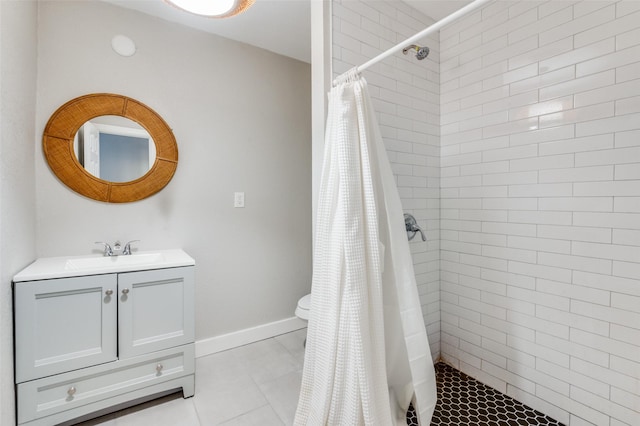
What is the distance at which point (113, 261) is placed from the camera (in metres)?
1.77

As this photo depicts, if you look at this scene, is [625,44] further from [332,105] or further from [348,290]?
[348,290]

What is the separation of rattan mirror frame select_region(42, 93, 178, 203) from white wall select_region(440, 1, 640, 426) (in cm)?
193

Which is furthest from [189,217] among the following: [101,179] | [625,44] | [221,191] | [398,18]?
[625,44]

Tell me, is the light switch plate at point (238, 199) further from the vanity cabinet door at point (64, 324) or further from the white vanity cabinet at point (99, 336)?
the vanity cabinet door at point (64, 324)

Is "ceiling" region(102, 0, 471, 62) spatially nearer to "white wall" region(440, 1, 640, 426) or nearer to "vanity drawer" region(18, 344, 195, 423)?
"white wall" region(440, 1, 640, 426)

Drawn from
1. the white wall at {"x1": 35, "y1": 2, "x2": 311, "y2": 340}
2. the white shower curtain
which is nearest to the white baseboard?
the white wall at {"x1": 35, "y1": 2, "x2": 311, "y2": 340}

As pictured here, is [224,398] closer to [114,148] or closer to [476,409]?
[476,409]

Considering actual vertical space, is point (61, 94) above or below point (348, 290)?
above

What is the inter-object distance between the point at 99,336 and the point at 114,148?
44.7 inches

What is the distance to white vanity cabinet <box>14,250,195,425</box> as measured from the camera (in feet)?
4.44

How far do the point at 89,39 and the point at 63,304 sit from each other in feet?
5.18

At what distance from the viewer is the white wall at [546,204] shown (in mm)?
1274

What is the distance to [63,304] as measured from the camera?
4.64 feet

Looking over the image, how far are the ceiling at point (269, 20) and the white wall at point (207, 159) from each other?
70mm
